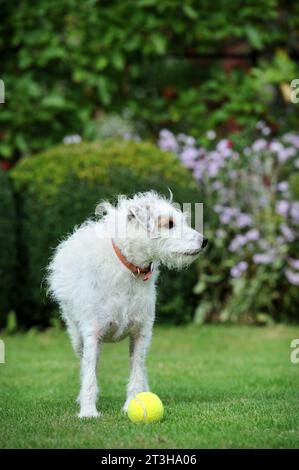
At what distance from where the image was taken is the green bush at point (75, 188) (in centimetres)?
959

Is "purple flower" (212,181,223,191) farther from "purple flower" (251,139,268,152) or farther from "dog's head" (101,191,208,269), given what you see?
"dog's head" (101,191,208,269)

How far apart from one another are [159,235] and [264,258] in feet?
14.9

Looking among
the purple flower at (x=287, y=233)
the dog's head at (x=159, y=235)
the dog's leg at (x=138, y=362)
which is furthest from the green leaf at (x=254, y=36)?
the dog's leg at (x=138, y=362)

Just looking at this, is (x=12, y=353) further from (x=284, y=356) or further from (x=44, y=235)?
(x=284, y=356)

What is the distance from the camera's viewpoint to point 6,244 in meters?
9.64

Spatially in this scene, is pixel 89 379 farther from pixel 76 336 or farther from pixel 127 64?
pixel 127 64

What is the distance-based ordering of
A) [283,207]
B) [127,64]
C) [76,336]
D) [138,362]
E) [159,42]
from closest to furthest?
[138,362] < [76,336] < [283,207] < [159,42] < [127,64]

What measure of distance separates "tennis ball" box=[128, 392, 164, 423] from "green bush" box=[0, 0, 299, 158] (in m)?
6.77

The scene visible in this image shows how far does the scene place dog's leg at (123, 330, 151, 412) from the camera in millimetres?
5508

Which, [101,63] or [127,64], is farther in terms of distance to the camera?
[127,64]

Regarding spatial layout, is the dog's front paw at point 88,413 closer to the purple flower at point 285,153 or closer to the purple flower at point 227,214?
the purple flower at point 227,214

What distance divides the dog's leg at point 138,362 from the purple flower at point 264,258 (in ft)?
14.0

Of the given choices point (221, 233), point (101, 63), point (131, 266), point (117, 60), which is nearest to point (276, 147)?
point (221, 233)

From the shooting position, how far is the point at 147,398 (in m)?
4.98
